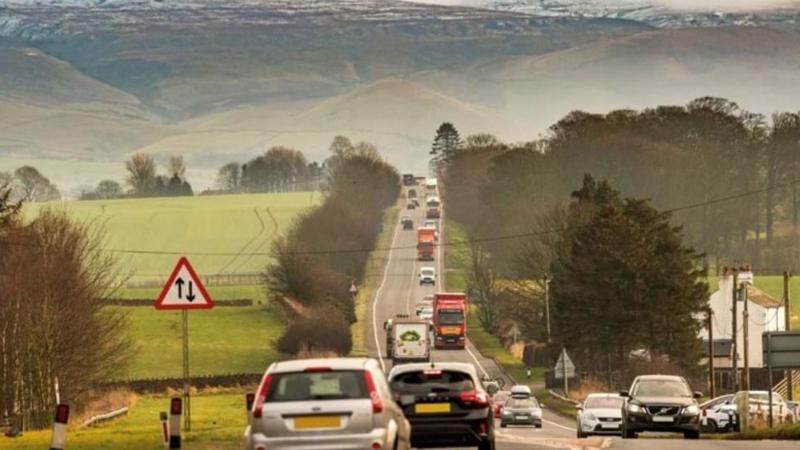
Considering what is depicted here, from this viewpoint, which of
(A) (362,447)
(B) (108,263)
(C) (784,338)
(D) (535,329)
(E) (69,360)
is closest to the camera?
(A) (362,447)

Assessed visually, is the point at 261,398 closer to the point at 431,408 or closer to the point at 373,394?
the point at 373,394

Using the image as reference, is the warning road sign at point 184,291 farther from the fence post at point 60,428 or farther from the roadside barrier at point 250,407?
the fence post at point 60,428

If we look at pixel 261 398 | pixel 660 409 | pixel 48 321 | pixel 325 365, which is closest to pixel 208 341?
pixel 48 321

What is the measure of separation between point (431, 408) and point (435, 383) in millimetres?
559

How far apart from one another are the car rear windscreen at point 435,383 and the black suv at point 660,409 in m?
13.0

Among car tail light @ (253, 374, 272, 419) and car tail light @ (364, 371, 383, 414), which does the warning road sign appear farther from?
car tail light @ (364, 371, 383, 414)

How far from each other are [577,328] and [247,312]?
41067 mm

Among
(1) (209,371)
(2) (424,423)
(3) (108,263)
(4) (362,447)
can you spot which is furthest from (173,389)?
(4) (362,447)

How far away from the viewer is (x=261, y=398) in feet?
106

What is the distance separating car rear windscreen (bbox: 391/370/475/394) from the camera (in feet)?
135

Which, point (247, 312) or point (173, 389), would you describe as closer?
point (173, 389)

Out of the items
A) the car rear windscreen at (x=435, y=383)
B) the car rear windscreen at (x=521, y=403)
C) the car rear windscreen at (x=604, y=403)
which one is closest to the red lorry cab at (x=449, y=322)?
the car rear windscreen at (x=521, y=403)

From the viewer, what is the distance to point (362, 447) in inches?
1249

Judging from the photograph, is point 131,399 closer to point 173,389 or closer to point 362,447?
point 173,389
